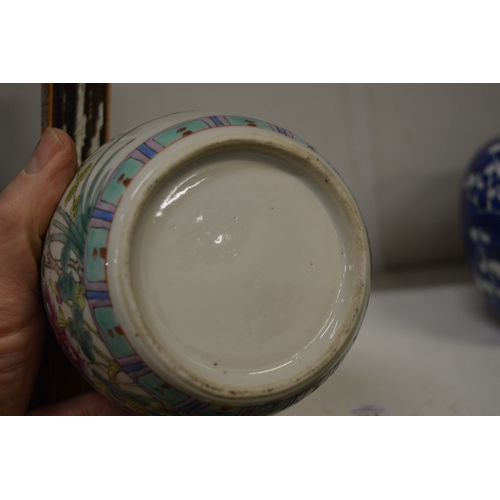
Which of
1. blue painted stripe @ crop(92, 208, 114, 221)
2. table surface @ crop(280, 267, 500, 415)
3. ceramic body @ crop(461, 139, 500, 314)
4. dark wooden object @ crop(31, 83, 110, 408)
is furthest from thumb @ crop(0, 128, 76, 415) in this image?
ceramic body @ crop(461, 139, 500, 314)

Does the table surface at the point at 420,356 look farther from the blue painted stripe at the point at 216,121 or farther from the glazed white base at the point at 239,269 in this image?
the blue painted stripe at the point at 216,121

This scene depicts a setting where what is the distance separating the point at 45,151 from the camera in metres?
0.67

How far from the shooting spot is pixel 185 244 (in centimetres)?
52

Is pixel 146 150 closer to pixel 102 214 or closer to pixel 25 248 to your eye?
pixel 102 214

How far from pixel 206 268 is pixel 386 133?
85 centimetres

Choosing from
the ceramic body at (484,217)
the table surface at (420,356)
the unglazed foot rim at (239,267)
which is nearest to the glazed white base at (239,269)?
the unglazed foot rim at (239,267)

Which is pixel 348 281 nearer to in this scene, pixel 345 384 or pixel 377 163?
pixel 345 384

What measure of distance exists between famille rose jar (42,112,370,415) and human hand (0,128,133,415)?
92 mm

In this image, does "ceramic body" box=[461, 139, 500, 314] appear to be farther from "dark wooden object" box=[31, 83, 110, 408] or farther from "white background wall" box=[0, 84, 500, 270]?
"dark wooden object" box=[31, 83, 110, 408]

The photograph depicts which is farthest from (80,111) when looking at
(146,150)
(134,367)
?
(134,367)

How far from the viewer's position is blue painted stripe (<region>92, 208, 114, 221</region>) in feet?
1.61

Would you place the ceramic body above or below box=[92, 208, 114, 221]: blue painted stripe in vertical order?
below

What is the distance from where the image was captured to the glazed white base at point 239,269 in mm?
511

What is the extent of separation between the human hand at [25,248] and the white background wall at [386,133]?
1.36ft
